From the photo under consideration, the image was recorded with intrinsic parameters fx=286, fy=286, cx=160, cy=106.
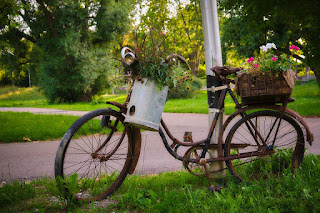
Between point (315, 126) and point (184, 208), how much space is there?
593 centimetres

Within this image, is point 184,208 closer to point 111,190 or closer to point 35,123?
point 111,190

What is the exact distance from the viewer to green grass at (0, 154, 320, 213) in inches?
98.4

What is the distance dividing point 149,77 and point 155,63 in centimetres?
17

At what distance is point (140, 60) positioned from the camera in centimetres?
294

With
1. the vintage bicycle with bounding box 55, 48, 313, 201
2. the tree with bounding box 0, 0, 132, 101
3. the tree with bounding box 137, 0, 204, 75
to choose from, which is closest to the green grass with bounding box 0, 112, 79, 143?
the vintage bicycle with bounding box 55, 48, 313, 201

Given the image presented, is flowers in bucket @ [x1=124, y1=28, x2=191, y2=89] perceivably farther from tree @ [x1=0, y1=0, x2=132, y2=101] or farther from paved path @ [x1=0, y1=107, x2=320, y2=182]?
tree @ [x1=0, y1=0, x2=132, y2=101]

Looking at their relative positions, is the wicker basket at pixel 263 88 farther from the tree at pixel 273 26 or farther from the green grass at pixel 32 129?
the green grass at pixel 32 129

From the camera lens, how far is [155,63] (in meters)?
2.96

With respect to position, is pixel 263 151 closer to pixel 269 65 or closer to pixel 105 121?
pixel 269 65

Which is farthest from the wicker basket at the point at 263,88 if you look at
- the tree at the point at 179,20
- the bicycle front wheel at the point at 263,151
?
the tree at the point at 179,20

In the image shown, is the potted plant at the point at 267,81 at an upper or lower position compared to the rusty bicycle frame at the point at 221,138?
upper

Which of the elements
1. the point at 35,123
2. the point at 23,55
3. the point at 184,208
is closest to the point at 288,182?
the point at 184,208

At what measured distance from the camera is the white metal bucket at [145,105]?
9.30ft

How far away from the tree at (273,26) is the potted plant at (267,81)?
394mm
